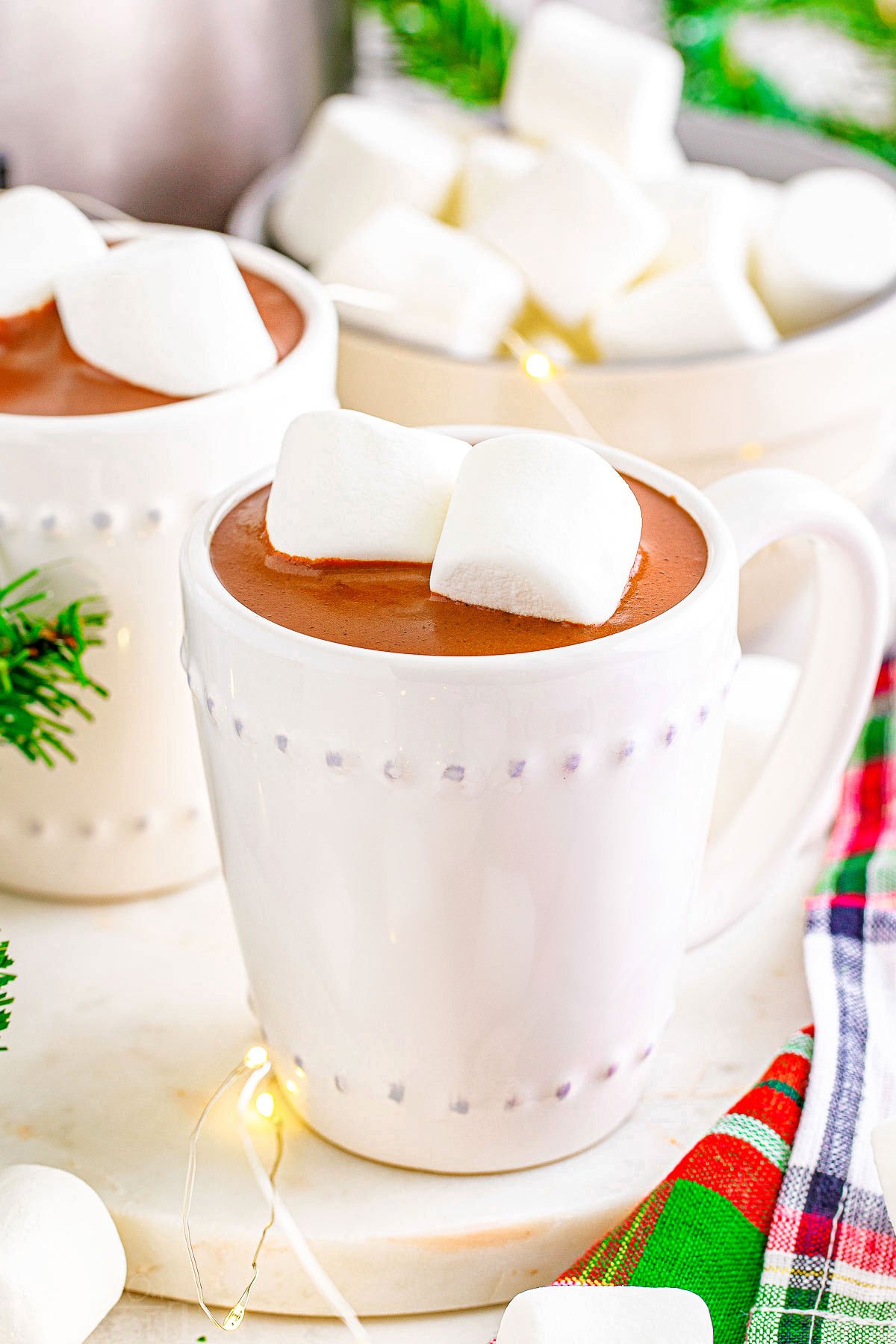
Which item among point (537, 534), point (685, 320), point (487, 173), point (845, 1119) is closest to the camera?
point (537, 534)

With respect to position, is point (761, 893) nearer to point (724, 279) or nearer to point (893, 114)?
point (724, 279)

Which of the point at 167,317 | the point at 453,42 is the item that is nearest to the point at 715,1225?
the point at 167,317

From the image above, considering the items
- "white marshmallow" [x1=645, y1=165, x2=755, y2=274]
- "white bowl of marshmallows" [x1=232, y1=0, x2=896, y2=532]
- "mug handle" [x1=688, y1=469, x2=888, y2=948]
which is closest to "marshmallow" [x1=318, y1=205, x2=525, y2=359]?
"white bowl of marshmallows" [x1=232, y1=0, x2=896, y2=532]

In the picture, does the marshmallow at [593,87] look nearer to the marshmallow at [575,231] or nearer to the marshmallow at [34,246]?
the marshmallow at [575,231]

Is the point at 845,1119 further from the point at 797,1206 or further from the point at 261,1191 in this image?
the point at 261,1191

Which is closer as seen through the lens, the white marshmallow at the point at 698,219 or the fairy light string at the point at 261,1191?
the fairy light string at the point at 261,1191

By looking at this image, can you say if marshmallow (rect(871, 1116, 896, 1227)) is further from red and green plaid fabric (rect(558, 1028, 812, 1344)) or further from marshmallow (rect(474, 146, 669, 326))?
marshmallow (rect(474, 146, 669, 326))

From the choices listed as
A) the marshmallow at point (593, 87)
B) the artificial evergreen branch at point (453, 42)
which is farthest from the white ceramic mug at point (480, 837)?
the artificial evergreen branch at point (453, 42)
